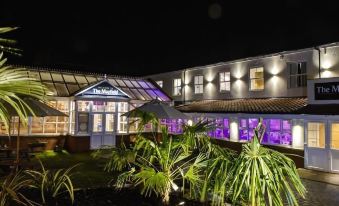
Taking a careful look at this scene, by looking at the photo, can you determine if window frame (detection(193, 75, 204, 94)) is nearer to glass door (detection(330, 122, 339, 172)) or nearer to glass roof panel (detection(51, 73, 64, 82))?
glass roof panel (detection(51, 73, 64, 82))

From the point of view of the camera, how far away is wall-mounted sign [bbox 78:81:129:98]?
17516mm

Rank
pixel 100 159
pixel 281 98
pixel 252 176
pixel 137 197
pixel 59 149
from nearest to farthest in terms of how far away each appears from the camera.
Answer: pixel 252 176 < pixel 137 197 < pixel 100 159 < pixel 281 98 < pixel 59 149

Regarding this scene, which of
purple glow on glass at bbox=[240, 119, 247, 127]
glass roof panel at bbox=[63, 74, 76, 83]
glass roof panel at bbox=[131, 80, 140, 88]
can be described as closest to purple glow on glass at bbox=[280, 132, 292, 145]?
purple glow on glass at bbox=[240, 119, 247, 127]

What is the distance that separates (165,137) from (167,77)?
17625mm

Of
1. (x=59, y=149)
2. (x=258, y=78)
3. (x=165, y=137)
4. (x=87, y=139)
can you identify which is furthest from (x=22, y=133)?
(x=258, y=78)

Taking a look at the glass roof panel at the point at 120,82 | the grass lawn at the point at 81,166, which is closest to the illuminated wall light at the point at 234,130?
the grass lawn at the point at 81,166

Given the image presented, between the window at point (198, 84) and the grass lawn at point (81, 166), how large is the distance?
29.8 feet

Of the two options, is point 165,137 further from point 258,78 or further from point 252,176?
point 258,78

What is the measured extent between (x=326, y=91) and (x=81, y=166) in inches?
439

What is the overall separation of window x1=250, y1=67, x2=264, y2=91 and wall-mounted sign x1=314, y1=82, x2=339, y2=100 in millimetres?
4351

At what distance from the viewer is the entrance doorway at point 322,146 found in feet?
38.8

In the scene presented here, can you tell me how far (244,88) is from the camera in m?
17.9

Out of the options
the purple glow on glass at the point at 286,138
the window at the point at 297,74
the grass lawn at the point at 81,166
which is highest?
the window at the point at 297,74

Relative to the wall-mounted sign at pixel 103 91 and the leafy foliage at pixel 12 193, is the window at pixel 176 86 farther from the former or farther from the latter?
the leafy foliage at pixel 12 193
